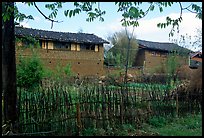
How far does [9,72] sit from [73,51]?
16.2 m

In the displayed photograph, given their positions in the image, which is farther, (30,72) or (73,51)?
(73,51)

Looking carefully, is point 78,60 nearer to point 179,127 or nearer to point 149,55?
point 149,55

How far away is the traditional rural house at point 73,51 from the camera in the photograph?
18672 millimetres

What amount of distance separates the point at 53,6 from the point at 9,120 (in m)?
2.08

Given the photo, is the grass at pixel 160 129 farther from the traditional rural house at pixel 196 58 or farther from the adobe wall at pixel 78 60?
the adobe wall at pixel 78 60

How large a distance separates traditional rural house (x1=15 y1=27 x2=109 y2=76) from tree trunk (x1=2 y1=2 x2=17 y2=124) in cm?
1404

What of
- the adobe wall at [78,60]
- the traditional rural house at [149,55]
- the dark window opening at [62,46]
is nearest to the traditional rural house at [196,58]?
the traditional rural house at [149,55]

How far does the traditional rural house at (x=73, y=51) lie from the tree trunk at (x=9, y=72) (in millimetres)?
14040

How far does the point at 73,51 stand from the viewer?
797 inches

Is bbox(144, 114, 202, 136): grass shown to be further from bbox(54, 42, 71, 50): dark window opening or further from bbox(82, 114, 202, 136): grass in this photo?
bbox(54, 42, 71, 50): dark window opening

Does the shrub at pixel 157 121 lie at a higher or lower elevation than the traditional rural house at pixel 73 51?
lower

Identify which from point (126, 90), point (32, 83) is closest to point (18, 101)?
point (126, 90)

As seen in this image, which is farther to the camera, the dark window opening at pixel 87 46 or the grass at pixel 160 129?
the dark window opening at pixel 87 46

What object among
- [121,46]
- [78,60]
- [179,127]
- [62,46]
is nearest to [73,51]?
[78,60]
